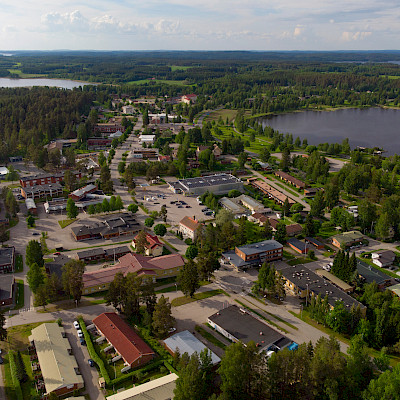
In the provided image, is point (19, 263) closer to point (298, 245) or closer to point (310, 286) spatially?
point (310, 286)

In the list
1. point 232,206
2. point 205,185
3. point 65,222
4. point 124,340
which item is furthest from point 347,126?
point 124,340

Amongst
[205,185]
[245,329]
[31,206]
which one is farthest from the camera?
[205,185]

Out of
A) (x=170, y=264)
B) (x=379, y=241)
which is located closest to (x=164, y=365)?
(x=170, y=264)

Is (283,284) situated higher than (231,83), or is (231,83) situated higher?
(231,83)

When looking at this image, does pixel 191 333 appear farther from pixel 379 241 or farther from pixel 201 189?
pixel 201 189

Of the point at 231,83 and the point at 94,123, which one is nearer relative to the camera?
the point at 94,123

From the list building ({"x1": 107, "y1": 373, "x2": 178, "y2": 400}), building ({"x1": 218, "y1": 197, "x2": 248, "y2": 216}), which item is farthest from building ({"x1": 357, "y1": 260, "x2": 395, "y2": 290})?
building ({"x1": 107, "y1": 373, "x2": 178, "y2": 400})

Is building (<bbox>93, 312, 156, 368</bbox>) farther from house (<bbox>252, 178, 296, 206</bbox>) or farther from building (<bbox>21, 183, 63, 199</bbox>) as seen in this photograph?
house (<bbox>252, 178, 296, 206</bbox>)
